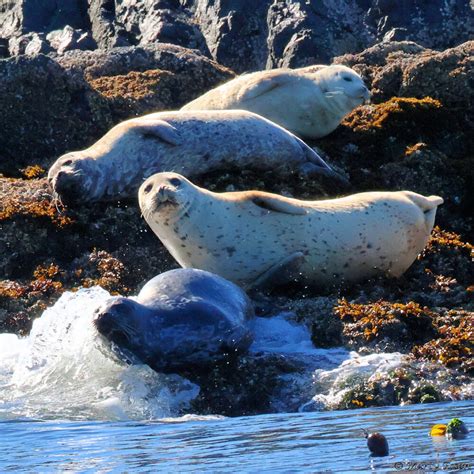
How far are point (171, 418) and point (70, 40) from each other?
48.3 ft

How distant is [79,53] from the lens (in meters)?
15.1

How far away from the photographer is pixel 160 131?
1106 centimetres

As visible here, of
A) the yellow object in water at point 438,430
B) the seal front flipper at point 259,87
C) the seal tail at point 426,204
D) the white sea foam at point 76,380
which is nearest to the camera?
the yellow object in water at point 438,430

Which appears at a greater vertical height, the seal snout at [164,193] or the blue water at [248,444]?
the seal snout at [164,193]

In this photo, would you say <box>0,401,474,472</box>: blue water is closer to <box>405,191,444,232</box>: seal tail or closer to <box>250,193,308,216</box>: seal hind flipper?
<box>250,193,308,216</box>: seal hind flipper

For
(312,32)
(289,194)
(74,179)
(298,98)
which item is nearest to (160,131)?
(74,179)

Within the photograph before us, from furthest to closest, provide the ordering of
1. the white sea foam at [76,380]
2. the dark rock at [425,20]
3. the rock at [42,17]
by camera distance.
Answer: the rock at [42,17] → the dark rock at [425,20] → the white sea foam at [76,380]

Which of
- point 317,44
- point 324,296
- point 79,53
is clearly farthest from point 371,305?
point 317,44

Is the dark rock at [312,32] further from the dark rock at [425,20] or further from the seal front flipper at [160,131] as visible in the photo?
the seal front flipper at [160,131]

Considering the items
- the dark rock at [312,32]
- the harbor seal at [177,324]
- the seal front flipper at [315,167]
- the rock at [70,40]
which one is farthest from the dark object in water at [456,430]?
the rock at [70,40]

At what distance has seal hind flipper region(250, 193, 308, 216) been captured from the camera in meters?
9.49

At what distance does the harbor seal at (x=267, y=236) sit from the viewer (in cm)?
938

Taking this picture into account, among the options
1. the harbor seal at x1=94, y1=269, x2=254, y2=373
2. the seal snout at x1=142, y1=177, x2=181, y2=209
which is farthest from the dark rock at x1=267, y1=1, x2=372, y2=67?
the harbor seal at x1=94, y1=269, x2=254, y2=373

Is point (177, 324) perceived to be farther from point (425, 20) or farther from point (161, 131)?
point (425, 20)
